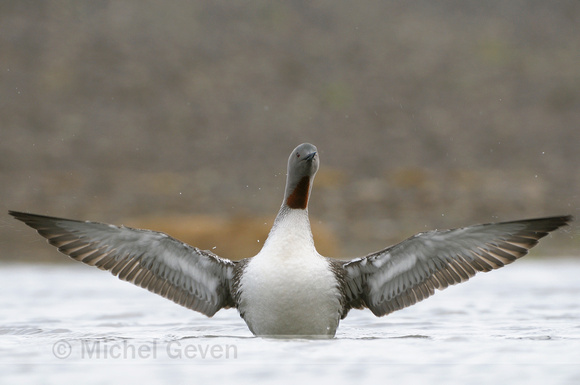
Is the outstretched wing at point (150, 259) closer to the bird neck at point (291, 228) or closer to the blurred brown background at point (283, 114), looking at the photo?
the bird neck at point (291, 228)

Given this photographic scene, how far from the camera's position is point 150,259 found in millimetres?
7500

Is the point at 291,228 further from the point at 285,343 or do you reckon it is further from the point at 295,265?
Answer: the point at 285,343

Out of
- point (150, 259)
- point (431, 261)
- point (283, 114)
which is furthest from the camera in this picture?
point (283, 114)

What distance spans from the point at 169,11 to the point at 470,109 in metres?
10.3

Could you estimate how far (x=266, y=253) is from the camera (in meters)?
7.03

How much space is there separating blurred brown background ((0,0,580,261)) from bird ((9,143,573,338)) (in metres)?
7.97

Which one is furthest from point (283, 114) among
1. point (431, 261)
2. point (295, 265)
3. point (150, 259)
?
point (295, 265)

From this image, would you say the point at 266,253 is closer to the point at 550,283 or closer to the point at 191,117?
the point at 550,283

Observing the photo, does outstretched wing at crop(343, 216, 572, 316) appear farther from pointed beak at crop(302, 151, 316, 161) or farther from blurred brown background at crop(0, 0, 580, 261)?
blurred brown background at crop(0, 0, 580, 261)

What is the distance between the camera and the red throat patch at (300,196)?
24.3 ft

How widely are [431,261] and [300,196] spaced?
1036mm

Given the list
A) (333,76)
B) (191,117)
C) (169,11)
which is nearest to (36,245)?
(191,117)

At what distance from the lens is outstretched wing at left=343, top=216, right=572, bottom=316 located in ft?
23.4

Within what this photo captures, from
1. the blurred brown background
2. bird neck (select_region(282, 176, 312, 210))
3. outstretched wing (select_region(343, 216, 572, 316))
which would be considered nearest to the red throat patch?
bird neck (select_region(282, 176, 312, 210))
